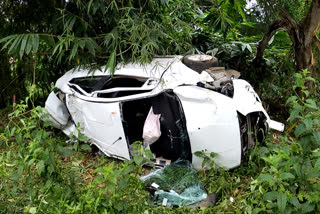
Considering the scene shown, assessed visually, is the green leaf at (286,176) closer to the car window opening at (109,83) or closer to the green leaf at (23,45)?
the car window opening at (109,83)

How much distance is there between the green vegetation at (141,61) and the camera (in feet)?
9.34

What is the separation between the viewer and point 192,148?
3580mm

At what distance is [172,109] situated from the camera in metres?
3.68

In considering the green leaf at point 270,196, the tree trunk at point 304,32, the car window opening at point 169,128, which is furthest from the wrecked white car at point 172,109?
the tree trunk at point 304,32

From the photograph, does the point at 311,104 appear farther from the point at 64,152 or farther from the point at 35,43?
the point at 35,43

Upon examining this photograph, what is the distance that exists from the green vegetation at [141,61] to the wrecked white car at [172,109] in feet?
0.58

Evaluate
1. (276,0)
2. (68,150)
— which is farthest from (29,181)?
(276,0)

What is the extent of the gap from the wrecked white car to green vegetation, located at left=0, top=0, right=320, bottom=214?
0.58 ft

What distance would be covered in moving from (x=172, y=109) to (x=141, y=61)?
758 millimetres

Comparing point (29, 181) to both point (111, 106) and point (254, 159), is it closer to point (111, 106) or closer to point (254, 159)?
point (111, 106)

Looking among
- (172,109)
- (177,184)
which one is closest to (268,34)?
(172,109)

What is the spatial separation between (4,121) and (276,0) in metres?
4.57

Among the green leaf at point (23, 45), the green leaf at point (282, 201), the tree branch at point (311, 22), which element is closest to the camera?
the green leaf at point (282, 201)

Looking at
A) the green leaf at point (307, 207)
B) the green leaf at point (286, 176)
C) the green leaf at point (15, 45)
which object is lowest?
the green leaf at point (307, 207)
